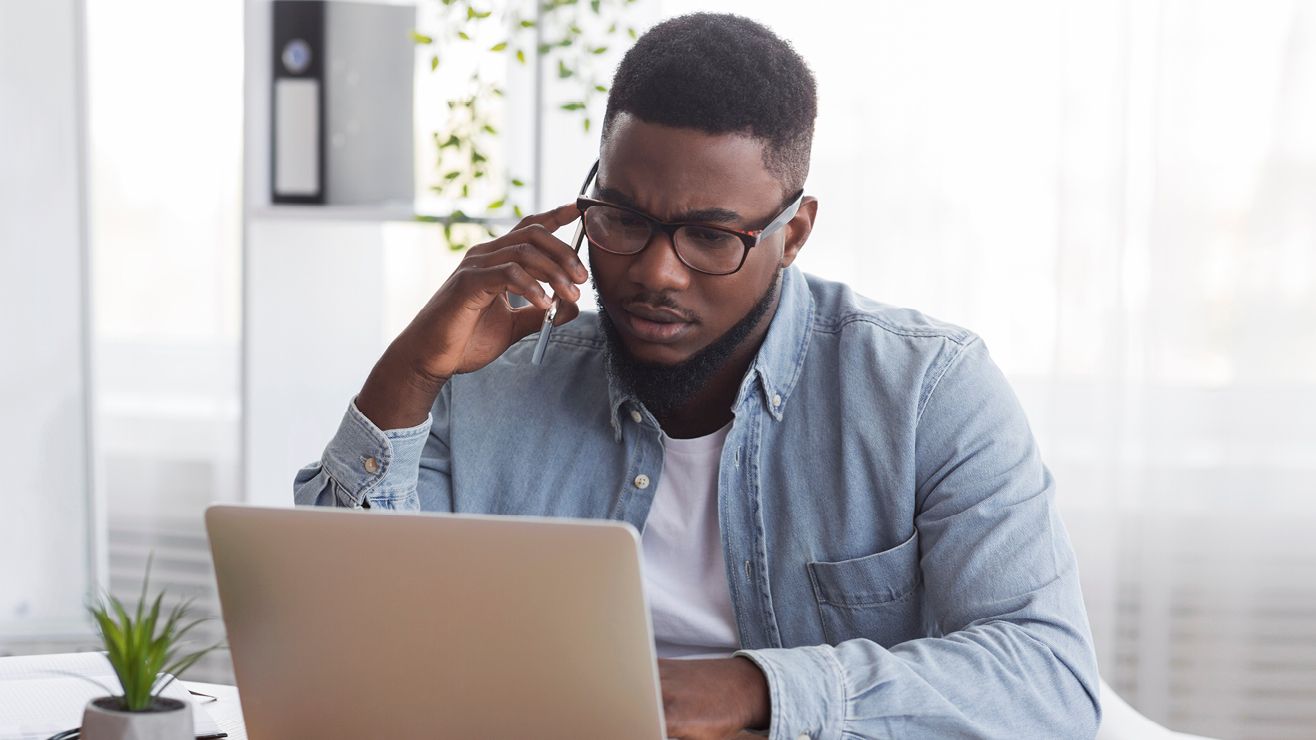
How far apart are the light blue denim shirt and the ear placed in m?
0.04

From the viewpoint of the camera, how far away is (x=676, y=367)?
1461mm

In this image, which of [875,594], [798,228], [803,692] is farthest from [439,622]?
[798,228]

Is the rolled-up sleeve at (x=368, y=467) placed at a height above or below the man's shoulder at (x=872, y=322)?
below

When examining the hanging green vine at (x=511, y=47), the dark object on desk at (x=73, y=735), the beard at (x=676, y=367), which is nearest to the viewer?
the dark object on desk at (x=73, y=735)

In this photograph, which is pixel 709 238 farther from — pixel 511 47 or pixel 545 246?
pixel 511 47

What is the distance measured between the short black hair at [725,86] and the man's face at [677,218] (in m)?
0.02

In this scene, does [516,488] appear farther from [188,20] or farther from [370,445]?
[188,20]

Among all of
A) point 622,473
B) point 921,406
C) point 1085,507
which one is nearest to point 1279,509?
point 1085,507

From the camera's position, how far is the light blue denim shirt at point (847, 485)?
1.22m

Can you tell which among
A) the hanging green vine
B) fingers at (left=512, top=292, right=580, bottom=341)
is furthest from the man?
the hanging green vine

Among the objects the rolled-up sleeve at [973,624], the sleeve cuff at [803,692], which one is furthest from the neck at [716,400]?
the sleeve cuff at [803,692]

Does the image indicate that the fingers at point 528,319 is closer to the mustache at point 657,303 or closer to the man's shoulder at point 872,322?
the mustache at point 657,303

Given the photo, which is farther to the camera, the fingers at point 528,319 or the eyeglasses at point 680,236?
the fingers at point 528,319

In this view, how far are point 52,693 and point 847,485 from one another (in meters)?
0.81
